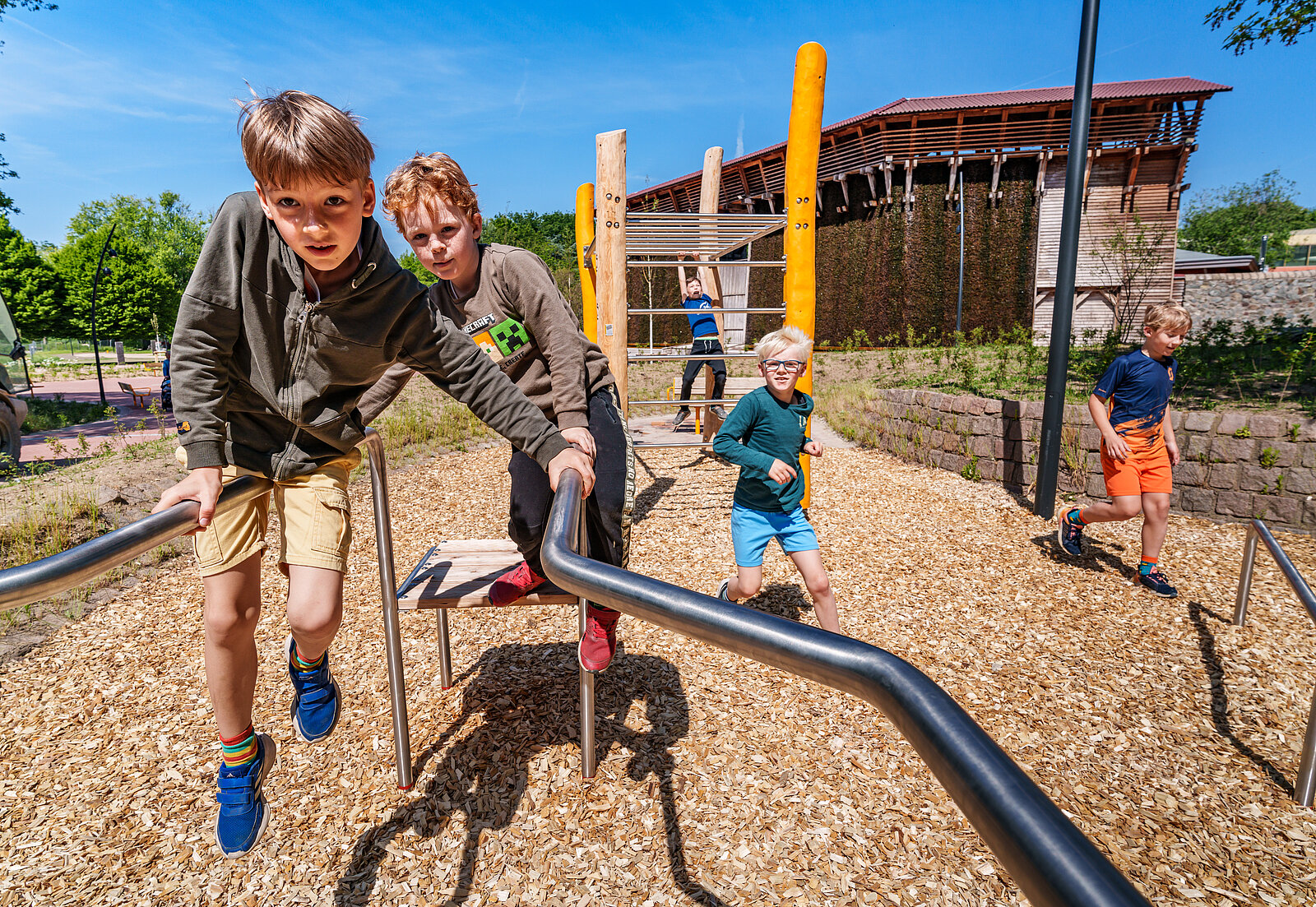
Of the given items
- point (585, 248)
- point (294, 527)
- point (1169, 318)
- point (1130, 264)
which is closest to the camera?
point (294, 527)

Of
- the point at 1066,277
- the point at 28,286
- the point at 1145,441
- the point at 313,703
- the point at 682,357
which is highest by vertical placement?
the point at 28,286

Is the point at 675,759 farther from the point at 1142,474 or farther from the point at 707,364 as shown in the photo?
the point at 707,364

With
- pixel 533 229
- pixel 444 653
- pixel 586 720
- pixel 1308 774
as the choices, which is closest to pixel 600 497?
pixel 586 720

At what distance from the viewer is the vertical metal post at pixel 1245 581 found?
3.33m

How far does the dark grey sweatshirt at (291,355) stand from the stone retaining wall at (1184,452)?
5.20m

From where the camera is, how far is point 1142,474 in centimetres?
404

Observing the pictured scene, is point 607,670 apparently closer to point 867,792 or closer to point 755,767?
point 755,767

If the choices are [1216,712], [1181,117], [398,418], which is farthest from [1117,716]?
[1181,117]

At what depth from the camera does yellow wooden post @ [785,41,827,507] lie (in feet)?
16.2

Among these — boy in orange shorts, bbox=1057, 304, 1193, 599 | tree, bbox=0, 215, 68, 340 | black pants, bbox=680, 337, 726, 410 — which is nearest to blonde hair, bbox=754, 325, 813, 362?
boy in orange shorts, bbox=1057, 304, 1193, 599

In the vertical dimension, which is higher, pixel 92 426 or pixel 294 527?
pixel 294 527

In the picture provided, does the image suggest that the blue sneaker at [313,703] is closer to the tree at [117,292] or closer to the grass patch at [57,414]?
the grass patch at [57,414]

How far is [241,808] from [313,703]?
1.16 ft

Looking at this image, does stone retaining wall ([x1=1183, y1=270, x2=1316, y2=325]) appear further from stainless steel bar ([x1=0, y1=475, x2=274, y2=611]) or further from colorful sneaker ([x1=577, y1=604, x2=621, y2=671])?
stainless steel bar ([x1=0, y1=475, x2=274, y2=611])
